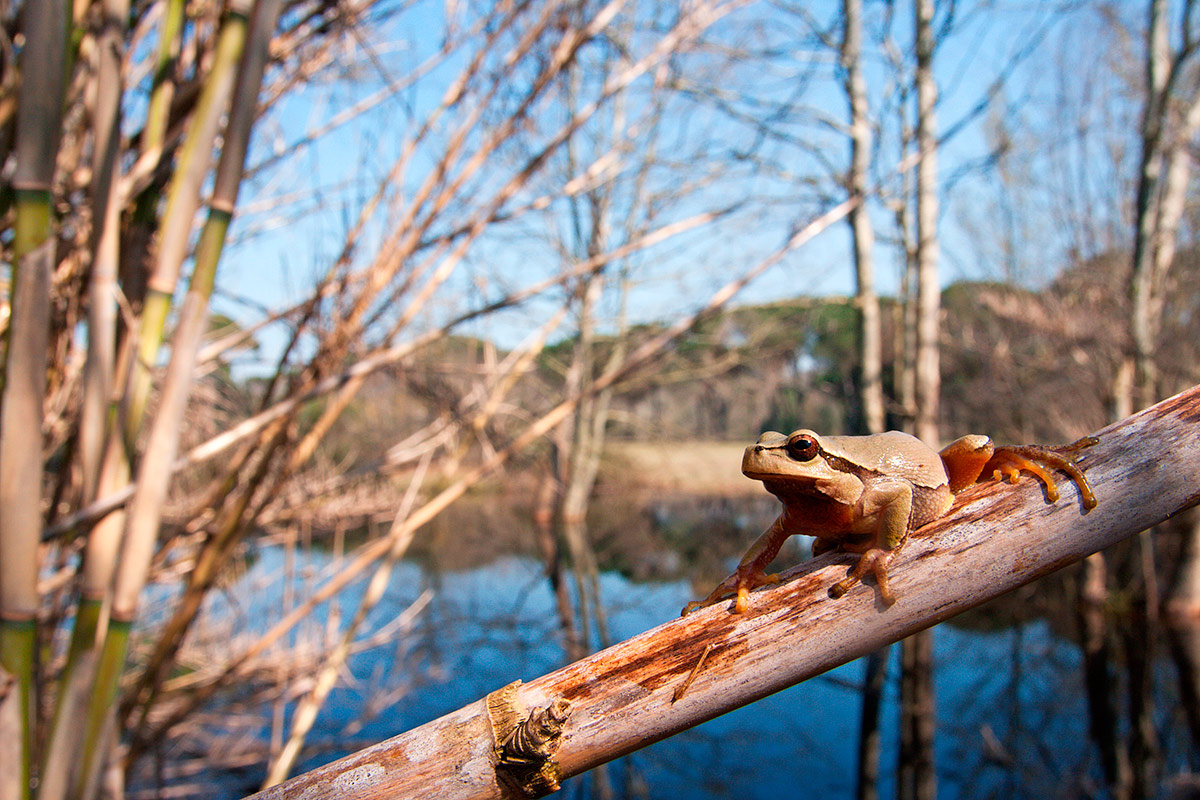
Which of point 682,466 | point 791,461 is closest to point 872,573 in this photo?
point 791,461

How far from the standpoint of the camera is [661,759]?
541 centimetres

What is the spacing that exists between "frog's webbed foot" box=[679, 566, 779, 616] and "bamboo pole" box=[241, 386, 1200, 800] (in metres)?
0.03

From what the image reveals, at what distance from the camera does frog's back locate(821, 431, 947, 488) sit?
0.77 metres

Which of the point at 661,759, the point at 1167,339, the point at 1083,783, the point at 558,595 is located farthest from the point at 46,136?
the point at 1167,339

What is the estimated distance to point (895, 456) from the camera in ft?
2.59

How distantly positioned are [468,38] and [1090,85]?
953 cm

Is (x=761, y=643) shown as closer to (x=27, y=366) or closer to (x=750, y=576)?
(x=750, y=576)

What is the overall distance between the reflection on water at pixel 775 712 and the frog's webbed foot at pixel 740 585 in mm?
3314

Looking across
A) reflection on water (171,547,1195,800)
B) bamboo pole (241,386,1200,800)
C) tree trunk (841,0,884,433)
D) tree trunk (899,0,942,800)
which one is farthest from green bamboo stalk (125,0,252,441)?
tree trunk (841,0,884,433)

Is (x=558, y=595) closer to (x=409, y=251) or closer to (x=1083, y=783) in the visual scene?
(x=1083, y=783)

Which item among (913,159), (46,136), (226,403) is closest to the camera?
(46,136)

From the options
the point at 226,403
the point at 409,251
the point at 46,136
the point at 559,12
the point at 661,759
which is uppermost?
the point at 559,12

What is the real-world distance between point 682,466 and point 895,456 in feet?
39.2

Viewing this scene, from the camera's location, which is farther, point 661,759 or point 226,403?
point 661,759
